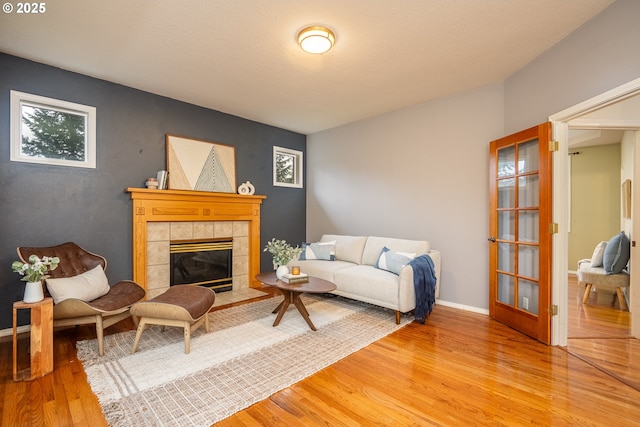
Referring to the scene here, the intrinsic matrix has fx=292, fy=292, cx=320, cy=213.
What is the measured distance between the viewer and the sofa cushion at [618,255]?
151 inches

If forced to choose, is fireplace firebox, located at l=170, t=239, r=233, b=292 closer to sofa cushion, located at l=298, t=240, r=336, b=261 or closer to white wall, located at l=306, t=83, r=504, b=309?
sofa cushion, located at l=298, t=240, r=336, b=261

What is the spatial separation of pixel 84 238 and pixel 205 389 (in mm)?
2592

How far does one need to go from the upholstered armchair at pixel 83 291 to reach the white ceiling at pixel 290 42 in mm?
2023

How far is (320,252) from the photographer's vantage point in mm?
4602

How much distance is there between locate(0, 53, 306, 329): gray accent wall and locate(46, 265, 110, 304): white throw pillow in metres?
0.73

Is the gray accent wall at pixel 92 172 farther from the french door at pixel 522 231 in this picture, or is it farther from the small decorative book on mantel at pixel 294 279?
the french door at pixel 522 231

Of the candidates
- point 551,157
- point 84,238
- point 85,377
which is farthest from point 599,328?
point 84,238

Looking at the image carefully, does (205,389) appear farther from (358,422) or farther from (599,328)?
(599,328)

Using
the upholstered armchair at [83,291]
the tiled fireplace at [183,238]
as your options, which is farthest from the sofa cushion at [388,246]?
→ the upholstered armchair at [83,291]

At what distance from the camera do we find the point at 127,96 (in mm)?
3736

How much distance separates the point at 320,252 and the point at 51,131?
11.9 feet

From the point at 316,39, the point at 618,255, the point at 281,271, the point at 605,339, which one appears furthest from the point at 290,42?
the point at 618,255

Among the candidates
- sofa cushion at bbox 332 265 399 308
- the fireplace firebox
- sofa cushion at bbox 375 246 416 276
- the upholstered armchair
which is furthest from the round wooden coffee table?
the fireplace firebox

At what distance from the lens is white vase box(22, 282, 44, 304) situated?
2236 mm
